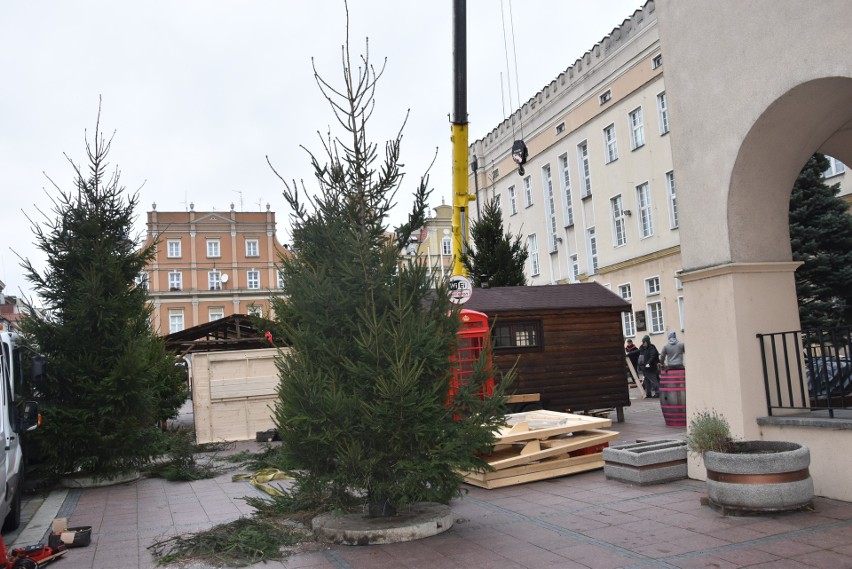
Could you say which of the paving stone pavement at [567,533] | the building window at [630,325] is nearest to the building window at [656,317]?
the building window at [630,325]

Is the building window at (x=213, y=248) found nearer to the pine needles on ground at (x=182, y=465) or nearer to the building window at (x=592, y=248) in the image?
the building window at (x=592, y=248)

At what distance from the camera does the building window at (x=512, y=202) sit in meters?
43.1

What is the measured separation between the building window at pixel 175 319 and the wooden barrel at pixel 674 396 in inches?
2341

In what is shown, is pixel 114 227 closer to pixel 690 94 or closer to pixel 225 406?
pixel 225 406

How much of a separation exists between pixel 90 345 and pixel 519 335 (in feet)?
25.8

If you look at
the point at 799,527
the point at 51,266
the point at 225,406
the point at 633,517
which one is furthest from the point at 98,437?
the point at 799,527

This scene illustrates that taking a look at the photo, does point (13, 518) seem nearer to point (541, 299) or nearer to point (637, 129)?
point (541, 299)

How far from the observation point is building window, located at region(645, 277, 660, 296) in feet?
101

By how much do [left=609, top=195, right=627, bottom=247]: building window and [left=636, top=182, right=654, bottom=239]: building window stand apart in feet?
4.33

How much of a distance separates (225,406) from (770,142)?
41.8ft

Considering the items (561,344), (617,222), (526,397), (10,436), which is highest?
(617,222)

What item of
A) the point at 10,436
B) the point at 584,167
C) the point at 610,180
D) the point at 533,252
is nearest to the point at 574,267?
the point at 533,252

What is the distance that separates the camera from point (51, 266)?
38.9ft

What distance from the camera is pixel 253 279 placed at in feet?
227
